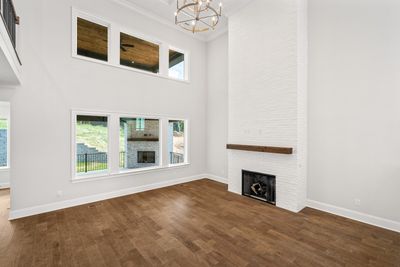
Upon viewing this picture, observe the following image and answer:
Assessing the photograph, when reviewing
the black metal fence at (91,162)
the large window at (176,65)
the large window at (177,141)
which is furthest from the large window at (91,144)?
the large window at (176,65)

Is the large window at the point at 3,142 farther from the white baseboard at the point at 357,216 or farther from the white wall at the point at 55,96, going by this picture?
the white baseboard at the point at 357,216

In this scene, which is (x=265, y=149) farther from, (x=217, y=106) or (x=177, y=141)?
(x=177, y=141)

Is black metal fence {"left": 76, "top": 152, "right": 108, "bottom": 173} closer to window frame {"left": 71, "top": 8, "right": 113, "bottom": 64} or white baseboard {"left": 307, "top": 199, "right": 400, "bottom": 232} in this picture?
window frame {"left": 71, "top": 8, "right": 113, "bottom": 64}

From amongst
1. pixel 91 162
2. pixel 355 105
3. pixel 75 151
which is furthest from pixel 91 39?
pixel 355 105

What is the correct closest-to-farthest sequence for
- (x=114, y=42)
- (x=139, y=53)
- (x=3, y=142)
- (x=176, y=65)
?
(x=114, y=42) → (x=139, y=53) → (x=3, y=142) → (x=176, y=65)

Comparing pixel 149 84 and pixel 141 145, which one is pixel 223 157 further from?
pixel 149 84

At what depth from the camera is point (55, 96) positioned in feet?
13.1

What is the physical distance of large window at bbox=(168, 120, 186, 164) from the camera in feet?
20.1

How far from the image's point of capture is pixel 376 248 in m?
2.69

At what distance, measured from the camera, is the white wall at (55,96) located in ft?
12.0

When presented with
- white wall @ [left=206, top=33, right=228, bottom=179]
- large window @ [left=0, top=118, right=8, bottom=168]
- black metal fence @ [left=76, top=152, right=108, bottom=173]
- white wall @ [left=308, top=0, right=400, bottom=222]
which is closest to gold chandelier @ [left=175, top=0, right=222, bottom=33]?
white wall @ [left=206, top=33, right=228, bottom=179]

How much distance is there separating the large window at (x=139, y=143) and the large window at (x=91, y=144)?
0.43 m

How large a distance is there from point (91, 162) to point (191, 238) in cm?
325

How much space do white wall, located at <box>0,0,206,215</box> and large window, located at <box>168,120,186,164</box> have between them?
118cm
